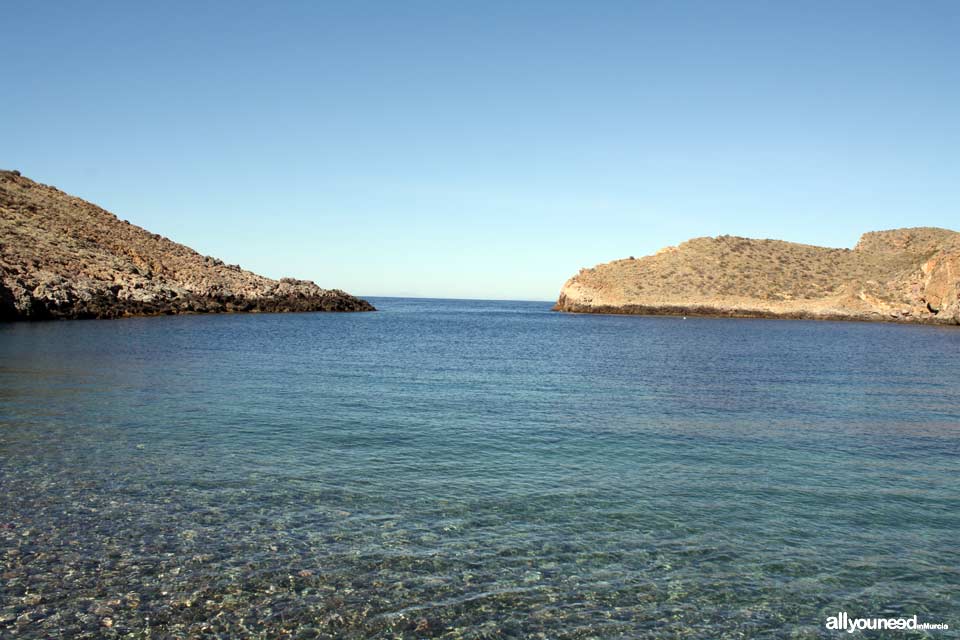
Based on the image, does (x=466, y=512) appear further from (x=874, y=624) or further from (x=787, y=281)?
(x=787, y=281)

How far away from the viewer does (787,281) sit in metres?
116

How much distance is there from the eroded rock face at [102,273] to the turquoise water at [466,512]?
1970 inches

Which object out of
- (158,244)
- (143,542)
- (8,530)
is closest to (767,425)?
(143,542)

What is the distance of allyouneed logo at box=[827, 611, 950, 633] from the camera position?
287 inches

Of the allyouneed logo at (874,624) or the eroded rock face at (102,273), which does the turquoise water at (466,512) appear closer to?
the allyouneed logo at (874,624)

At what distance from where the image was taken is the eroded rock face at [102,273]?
216ft

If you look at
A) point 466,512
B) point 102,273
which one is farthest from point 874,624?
point 102,273

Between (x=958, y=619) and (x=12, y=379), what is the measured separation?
2818cm

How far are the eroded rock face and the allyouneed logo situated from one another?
7050 cm

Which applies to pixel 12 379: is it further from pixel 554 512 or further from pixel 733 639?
pixel 733 639

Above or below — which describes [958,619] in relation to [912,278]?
below

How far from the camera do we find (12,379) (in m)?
24.2

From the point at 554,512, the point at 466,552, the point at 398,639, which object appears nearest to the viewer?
the point at 398,639

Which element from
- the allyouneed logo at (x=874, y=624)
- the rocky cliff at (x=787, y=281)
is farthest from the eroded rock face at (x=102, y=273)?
the allyouneed logo at (x=874, y=624)
